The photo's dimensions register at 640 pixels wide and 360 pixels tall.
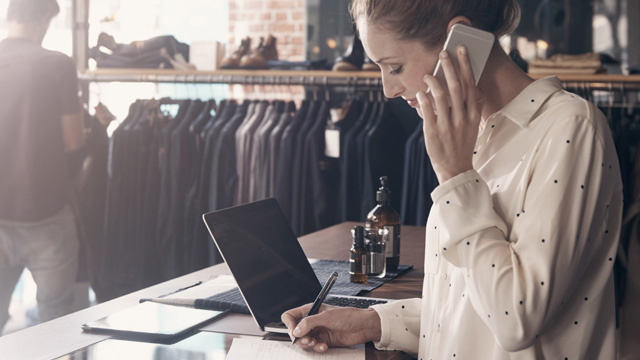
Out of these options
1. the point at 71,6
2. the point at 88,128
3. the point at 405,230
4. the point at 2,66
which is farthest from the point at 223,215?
the point at 71,6

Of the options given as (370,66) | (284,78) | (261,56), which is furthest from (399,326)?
(261,56)

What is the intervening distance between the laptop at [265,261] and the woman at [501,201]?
0.15 m

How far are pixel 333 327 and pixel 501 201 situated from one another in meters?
0.44

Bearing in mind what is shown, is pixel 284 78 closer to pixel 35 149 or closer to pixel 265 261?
pixel 35 149

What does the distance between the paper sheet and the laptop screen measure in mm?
83

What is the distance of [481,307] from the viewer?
104 cm

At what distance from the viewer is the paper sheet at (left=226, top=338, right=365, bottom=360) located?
1.27 m

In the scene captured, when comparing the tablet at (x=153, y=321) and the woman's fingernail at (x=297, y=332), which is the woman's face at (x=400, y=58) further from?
the tablet at (x=153, y=321)

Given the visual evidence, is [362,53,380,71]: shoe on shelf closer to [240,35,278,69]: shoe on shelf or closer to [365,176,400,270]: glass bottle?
[240,35,278,69]: shoe on shelf

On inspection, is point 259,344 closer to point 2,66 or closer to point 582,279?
point 582,279

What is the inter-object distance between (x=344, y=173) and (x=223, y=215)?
210cm

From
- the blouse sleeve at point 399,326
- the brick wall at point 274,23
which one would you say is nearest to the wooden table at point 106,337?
the blouse sleeve at point 399,326

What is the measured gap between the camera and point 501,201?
3.62 ft

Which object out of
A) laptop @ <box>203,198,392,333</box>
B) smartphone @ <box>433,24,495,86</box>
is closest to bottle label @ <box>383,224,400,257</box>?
laptop @ <box>203,198,392,333</box>
